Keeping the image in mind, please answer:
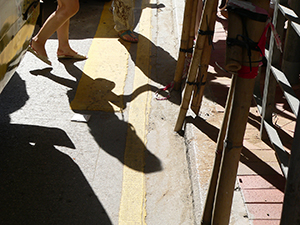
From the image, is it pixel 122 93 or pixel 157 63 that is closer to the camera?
pixel 122 93

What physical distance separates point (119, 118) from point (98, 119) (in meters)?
0.23

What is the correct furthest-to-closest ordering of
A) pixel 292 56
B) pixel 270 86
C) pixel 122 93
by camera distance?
pixel 122 93, pixel 292 56, pixel 270 86

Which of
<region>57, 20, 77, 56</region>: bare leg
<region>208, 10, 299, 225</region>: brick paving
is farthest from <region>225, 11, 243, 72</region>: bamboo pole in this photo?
<region>57, 20, 77, 56</region>: bare leg

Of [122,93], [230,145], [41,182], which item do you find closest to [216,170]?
[230,145]

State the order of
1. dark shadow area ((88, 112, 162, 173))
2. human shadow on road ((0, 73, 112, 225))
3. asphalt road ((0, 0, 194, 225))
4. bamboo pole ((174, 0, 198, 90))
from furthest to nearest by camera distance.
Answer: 1. bamboo pole ((174, 0, 198, 90))
2. dark shadow area ((88, 112, 162, 173))
3. asphalt road ((0, 0, 194, 225))
4. human shadow on road ((0, 73, 112, 225))

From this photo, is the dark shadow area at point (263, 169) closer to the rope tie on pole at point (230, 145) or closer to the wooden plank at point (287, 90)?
the wooden plank at point (287, 90)

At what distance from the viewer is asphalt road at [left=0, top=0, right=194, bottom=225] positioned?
2.91 meters

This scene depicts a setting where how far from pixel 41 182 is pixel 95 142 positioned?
28.6 inches

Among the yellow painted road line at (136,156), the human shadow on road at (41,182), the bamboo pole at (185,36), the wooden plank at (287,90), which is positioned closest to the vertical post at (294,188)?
the wooden plank at (287,90)

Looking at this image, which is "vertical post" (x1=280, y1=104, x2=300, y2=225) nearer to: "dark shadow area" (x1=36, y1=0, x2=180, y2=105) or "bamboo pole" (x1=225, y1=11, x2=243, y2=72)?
"bamboo pole" (x1=225, y1=11, x2=243, y2=72)

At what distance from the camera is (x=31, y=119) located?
394 centimetres

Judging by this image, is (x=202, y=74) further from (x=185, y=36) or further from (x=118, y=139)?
(x=118, y=139)

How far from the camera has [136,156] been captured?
11.6ft

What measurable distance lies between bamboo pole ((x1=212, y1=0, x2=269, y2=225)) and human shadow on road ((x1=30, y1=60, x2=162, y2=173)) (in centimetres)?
123
